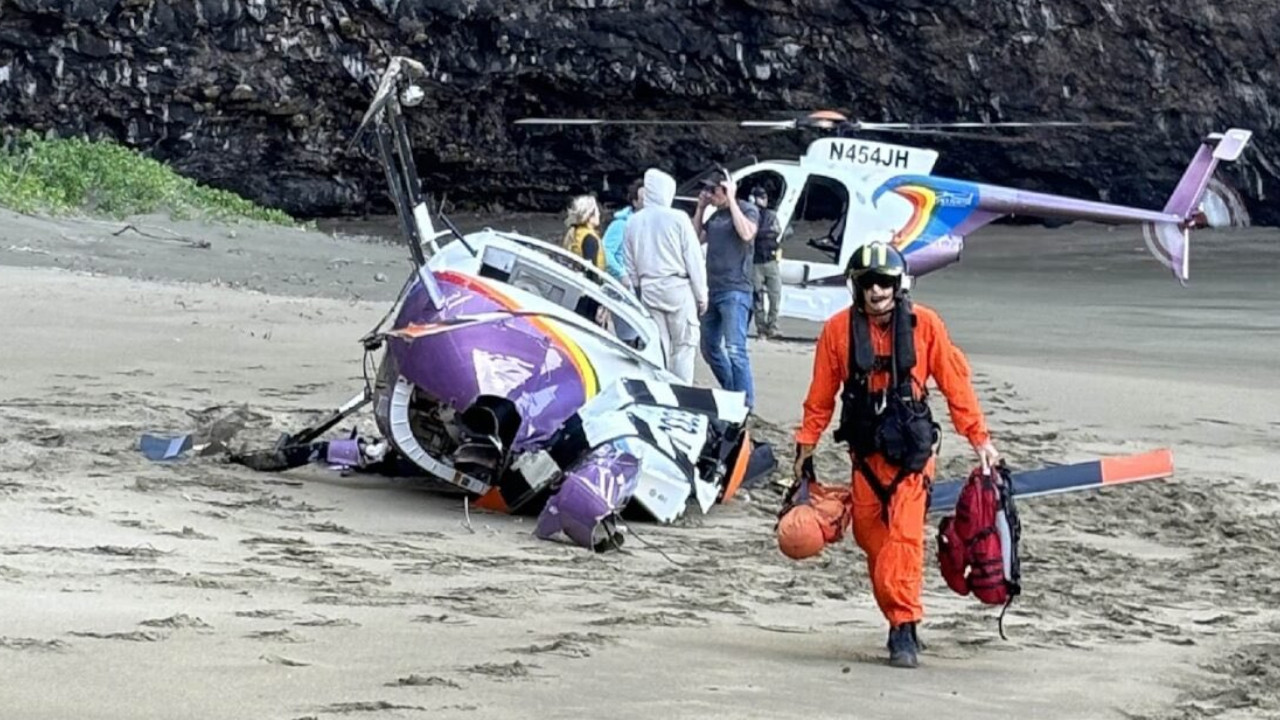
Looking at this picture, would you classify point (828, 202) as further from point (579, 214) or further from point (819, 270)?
point (579, 214)

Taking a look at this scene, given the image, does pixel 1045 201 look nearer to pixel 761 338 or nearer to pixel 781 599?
pixel 761 338

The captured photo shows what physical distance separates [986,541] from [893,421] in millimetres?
485

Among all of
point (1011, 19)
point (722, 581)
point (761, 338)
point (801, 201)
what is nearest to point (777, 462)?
point (722, 581)

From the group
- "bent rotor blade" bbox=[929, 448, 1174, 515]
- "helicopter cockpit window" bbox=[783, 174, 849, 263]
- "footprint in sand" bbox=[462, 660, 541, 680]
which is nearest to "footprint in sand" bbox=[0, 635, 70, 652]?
"footprint in sand" bbox=[462, 660, 541, 680]

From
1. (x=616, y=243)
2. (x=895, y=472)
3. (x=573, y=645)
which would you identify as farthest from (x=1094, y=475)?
(x=616, y=243)

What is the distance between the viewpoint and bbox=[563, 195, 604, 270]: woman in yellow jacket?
12.7 meters

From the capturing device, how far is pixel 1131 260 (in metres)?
27.3

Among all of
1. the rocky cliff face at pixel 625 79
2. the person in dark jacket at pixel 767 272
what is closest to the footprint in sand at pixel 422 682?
A: the person in dark jacket at pixel 767 272

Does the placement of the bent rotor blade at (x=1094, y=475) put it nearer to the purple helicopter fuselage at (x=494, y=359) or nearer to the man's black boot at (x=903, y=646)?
the man's black boot at (x=903, y=646)

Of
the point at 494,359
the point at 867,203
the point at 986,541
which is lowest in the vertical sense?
the point at 986,541

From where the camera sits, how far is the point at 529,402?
9.05 meters

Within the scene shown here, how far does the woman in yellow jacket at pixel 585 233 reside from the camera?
41.7ft

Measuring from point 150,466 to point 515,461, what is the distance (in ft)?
5.99

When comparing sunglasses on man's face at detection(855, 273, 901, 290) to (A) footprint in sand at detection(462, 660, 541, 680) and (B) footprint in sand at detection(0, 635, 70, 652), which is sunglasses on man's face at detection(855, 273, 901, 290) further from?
(B) footprint in sand at detection(0, 635, 70, 652)
